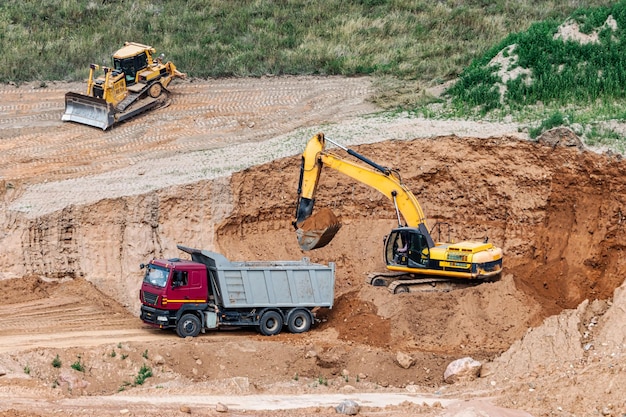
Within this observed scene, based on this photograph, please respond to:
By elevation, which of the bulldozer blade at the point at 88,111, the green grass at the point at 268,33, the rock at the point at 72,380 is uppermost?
the green grass at the point at 268,33

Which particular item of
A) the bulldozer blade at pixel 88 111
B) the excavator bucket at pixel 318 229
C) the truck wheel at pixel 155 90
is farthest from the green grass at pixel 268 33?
the excavator bucket at pixel 318 229

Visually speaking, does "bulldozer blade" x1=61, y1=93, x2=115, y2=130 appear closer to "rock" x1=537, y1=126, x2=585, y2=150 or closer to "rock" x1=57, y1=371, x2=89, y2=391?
"rock" x1=537, y1=126, x2=585, y2=150

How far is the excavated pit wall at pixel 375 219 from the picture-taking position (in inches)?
1110

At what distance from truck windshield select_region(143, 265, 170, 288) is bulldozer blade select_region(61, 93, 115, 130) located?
1095cm

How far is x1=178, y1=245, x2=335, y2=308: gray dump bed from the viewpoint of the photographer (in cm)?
2555

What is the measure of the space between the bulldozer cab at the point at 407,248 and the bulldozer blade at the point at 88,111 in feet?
40.3

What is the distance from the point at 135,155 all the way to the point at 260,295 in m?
9.49

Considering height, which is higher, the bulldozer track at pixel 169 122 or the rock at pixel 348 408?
the bulldozer track at pixel 169 122

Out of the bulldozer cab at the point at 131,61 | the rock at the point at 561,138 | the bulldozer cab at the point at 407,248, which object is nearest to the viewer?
the bulldozer cab at the point at 407,248

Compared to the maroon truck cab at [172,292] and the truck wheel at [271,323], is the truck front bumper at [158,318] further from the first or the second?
the truck wheel at [271,323]

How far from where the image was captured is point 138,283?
92.0 feet

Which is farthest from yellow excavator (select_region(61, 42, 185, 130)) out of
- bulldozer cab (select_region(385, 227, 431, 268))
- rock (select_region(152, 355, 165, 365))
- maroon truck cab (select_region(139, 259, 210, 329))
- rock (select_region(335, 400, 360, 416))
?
rock (select_region(335, 400, 360, 416))

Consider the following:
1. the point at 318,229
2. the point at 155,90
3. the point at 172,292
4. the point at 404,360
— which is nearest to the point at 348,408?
the point at 404,360

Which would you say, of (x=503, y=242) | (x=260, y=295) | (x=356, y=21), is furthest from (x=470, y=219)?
(x=356, y=21)
